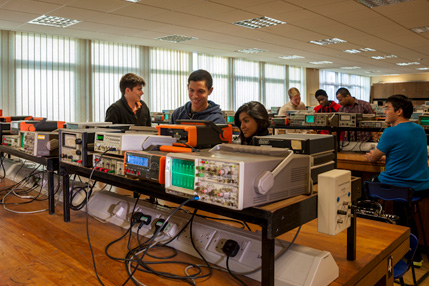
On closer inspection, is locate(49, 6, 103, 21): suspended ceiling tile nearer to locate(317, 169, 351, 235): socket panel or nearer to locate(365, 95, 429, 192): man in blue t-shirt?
locate(365, 95, 429, 192): man in blue t-shirt

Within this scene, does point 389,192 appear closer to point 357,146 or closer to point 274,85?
point 357,146

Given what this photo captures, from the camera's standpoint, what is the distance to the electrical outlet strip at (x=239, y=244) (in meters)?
1.18

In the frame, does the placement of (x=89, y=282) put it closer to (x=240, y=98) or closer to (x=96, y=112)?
(x=96, y=112)

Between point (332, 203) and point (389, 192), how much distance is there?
1.88 meters

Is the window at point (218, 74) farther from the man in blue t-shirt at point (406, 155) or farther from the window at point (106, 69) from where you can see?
the man in blue t-shirt at point (406, 155)

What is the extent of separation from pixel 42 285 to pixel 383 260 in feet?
4.04

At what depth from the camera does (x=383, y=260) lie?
4.80 ft

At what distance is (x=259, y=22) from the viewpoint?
5.96m

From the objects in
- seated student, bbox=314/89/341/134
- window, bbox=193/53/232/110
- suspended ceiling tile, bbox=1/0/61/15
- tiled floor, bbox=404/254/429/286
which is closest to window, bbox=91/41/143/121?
window, bbox=193/53/232/110

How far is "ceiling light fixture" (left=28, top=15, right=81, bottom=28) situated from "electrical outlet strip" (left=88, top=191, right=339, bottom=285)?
4.67 meters


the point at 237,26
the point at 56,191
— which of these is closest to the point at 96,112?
the point at 237,26

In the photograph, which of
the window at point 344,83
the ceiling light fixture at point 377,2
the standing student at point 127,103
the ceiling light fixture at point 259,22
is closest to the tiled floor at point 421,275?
the standing student at point 127,103

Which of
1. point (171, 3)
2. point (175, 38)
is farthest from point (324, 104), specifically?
point (175, 38)

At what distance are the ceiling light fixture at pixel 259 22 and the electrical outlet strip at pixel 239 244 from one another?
452 centimetres
